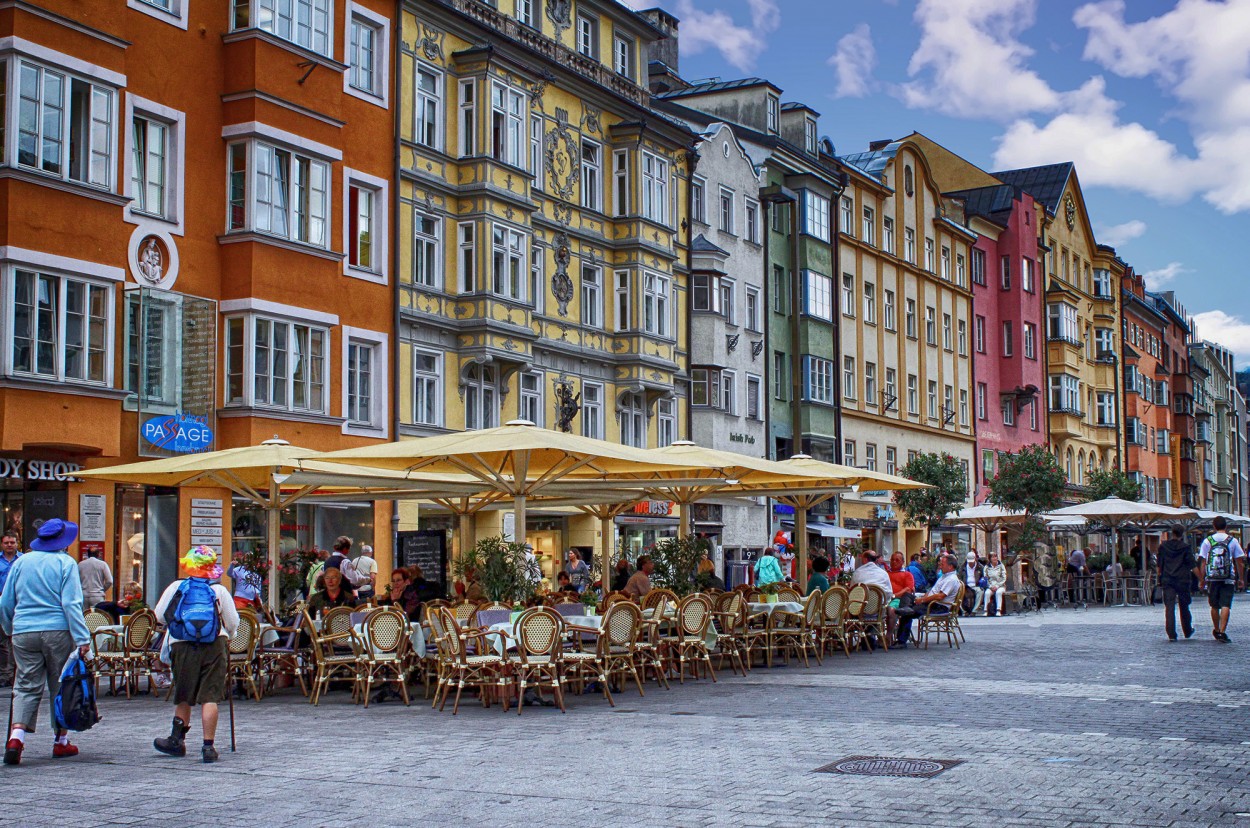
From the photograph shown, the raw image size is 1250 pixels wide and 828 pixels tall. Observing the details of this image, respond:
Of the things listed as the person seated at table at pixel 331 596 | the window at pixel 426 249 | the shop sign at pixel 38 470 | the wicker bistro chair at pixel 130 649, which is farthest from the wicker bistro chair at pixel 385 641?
the window at pixel 426 249

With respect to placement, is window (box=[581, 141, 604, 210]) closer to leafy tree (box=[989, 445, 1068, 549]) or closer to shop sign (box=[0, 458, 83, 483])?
leafy tree (box=[989, 445, 1068, 549])

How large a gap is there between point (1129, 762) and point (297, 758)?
247 inches

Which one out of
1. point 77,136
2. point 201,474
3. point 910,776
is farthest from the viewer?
point 77,136

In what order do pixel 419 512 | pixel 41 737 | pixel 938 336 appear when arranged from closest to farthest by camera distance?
pixel 41 737 → pixel 419 512 → pixel 938 336

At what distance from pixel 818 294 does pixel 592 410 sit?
14.8 m

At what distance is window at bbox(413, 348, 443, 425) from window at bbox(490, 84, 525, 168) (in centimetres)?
491

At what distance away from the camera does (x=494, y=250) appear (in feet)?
110

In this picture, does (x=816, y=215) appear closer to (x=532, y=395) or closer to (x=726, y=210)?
(x=726, y=210)

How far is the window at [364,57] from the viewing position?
100ft

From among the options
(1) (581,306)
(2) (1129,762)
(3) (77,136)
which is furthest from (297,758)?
(1) (581,306)

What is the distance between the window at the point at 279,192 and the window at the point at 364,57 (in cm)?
261

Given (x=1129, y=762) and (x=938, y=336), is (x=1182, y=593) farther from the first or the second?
(x=938, y=336)

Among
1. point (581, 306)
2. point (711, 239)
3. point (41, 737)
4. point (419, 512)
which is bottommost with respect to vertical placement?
point (41, 737)

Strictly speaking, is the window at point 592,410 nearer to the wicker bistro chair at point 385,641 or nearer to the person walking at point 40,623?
the wicker bistro chair at point 385,641
